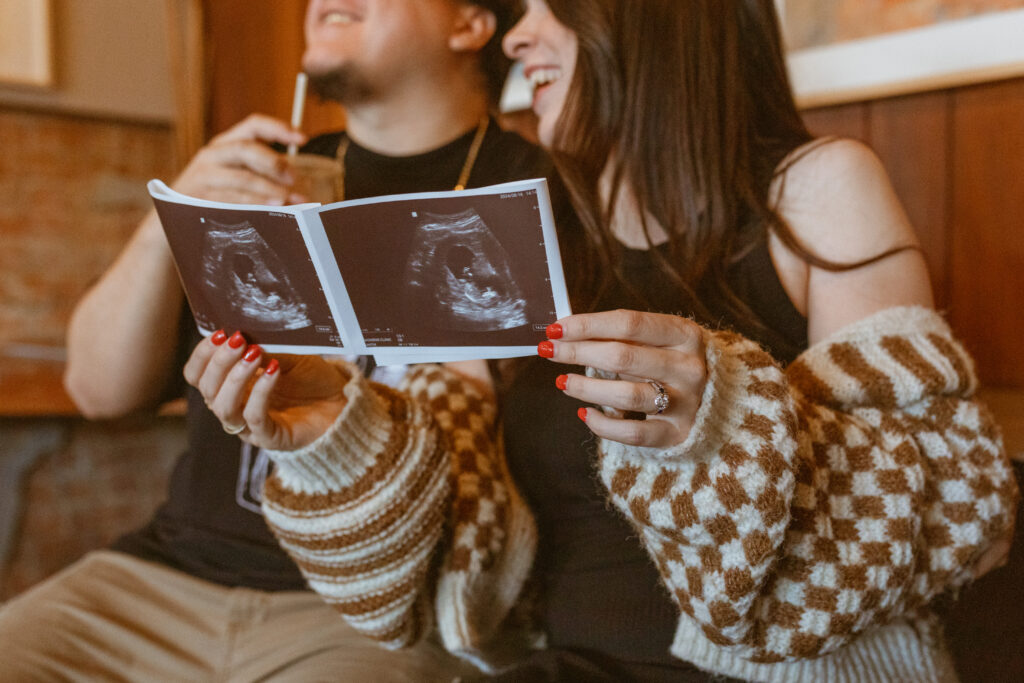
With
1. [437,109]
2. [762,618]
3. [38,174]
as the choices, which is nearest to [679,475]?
[762,618]

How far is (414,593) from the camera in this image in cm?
91

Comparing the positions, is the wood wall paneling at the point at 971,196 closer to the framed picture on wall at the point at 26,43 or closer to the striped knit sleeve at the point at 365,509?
the striped knit sleeve at the point at 365,509

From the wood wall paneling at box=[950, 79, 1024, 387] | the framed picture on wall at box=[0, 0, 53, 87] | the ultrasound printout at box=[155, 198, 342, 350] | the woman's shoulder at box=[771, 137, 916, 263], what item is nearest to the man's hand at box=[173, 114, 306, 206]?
the ultrasound printout at box=[155, 198, 342, 350]

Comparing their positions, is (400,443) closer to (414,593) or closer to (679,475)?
(414,593)

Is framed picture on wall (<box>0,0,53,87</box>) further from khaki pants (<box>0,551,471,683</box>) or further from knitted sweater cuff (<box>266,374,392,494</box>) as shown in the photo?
knitted sweater cuff (<box>266,374,392,494</box>)

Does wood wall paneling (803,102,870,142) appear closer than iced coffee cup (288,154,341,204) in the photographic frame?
No

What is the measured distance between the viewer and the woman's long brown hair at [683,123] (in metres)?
0.97

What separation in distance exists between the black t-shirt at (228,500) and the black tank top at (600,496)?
23 centimetres

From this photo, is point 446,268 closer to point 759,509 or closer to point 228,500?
point 759,509

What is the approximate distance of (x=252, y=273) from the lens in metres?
0.75

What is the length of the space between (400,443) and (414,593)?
169 millimetres

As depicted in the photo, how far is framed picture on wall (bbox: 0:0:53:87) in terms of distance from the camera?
6.81 feet

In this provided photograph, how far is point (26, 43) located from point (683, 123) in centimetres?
190

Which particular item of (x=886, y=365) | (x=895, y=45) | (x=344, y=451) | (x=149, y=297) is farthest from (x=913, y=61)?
(x=149, y=297)
